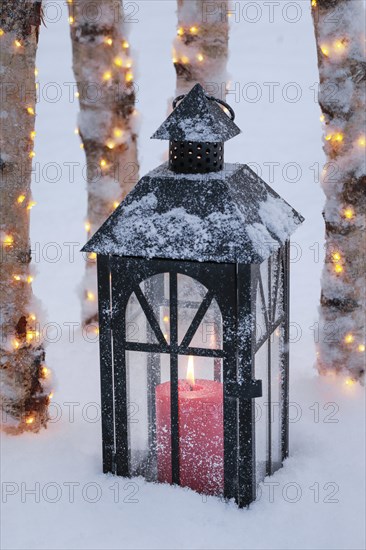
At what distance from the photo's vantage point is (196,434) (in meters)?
3.10

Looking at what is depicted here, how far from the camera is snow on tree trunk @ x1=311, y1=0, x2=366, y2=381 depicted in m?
3.84

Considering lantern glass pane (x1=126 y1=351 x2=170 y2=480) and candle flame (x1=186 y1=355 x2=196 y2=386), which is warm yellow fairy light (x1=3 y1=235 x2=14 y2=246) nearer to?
lantern glass pane (x1=126 y1=351 x2=170 y2=480)

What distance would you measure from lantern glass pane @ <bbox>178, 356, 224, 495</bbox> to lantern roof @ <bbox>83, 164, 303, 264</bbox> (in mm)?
465

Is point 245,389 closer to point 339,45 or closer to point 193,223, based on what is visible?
point 193,223

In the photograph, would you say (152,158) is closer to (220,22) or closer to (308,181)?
(308,181)

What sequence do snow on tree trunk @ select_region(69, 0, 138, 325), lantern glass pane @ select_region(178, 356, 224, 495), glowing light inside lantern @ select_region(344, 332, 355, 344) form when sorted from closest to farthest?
lantern glass pane @ select_region(178, 356, 224, 495)
glowing light inside lantern @ select_region(344, 332, 355, 344)
snow on tree trunk @ select_region(69, 0, 138, 325)

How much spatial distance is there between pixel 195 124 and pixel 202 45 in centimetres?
164

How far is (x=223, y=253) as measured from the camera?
2.79m

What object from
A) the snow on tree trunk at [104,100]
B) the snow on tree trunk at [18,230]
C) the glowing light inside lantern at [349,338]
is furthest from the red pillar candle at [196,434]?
the snow on tree trunk at [104,100]

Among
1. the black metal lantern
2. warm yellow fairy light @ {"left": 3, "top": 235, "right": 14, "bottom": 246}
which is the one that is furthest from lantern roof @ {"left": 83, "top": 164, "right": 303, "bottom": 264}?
warm yellow fairy light @ {"left": 3, "top": 235, "right": 14, "bottom": 246}

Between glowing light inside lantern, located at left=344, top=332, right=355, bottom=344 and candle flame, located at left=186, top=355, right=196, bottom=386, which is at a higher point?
candle flame, located at left=186, top=355, right=196, bottom=386

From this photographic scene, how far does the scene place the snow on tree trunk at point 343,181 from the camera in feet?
12.6

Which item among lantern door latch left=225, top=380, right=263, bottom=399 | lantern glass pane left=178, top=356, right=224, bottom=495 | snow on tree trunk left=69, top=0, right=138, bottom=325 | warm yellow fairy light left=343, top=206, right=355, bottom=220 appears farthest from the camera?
snow on tree trunk left=69, top=0, right=138, bottom=325

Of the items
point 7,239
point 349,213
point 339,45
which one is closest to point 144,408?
point 7,239
